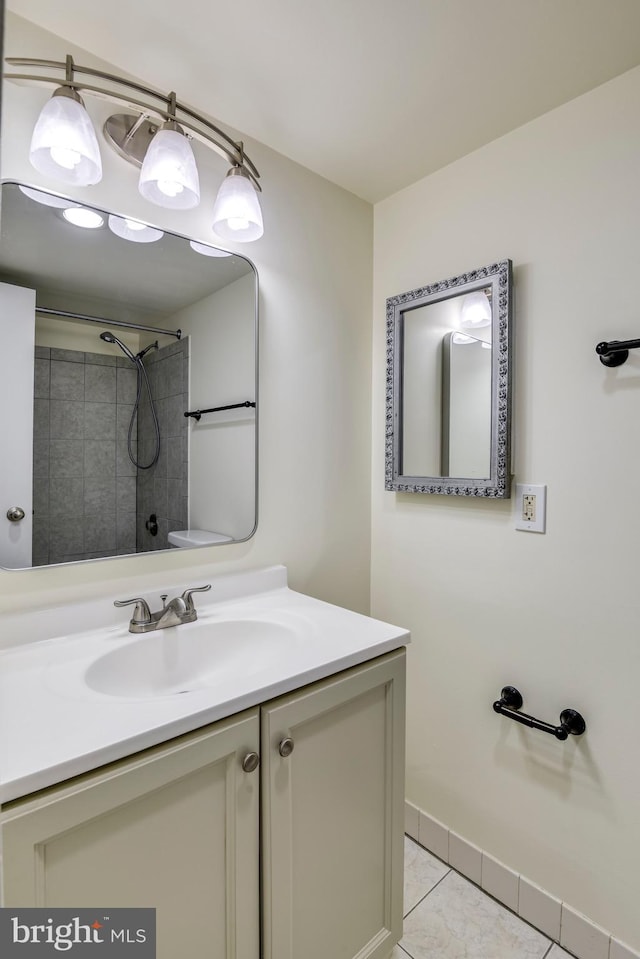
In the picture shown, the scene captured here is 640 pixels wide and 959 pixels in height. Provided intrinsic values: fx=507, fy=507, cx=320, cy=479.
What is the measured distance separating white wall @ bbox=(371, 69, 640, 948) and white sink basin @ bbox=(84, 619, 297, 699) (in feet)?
2.25

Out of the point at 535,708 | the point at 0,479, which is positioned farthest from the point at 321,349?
the point at 535,708

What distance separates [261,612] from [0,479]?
2.31 feet

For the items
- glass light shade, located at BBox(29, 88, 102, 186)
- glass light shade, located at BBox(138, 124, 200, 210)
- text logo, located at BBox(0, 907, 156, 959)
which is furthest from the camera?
glass light shade, located at BBox(138, 124, 200, 210)

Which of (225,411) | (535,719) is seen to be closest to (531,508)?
(535,719)

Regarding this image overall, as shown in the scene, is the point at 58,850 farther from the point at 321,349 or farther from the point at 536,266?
the point at 536,266

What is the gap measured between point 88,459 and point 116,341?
12.2 inches

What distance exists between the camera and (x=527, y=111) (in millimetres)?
1407

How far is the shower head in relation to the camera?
4.17ft

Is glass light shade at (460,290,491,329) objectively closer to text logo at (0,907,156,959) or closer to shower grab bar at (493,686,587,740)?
shower grab bar at (493,686,587,740)

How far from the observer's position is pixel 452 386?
165cm

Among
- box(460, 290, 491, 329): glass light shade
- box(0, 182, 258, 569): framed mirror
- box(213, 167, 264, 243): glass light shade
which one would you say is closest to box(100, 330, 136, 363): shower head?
box(0, 182, 258, 569): framed mirror

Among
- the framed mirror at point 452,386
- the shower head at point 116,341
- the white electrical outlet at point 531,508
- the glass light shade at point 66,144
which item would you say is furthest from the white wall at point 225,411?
the white electrical outlet at point 531,508

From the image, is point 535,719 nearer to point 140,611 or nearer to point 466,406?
point 466,406

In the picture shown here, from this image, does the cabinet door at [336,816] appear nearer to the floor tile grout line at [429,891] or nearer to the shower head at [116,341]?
the floor tile grout line at [429,891]
